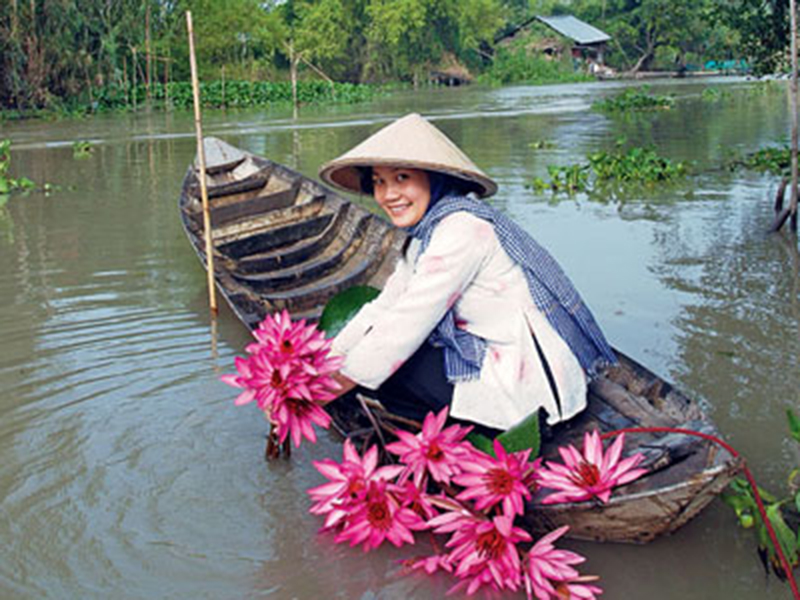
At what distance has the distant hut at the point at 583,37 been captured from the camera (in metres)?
40.2

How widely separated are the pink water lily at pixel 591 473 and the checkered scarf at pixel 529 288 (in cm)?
43

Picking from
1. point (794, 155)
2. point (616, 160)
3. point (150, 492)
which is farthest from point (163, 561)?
point (616, 160)

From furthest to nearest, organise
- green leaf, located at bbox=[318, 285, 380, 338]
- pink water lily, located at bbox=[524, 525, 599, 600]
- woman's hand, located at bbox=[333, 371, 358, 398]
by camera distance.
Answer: green leaf, located at bbox=[318, 285, 380, 338] → woman's hand, located at bbox=[333, 371, 358, 398] → pink water lily, located at bbox=[524, 525, 599, 600]

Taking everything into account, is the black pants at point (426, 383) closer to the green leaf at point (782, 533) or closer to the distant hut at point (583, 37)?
the green leaf at point (782, 533)

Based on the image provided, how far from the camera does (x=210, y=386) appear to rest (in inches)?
151

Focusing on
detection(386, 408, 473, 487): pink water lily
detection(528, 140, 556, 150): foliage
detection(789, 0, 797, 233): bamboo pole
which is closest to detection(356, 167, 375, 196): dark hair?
detection(386, 408, 473, 487): pink water lily

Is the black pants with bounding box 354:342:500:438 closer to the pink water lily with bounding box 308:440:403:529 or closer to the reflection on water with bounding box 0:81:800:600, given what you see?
the pink water lily with bounding box 308:440:403:529

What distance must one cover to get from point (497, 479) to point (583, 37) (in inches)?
1612

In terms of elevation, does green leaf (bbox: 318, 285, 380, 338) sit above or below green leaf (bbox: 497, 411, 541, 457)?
above

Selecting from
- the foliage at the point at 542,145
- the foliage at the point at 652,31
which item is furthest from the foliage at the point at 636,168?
the foliage at the point at 652,31

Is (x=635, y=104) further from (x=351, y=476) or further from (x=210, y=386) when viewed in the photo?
(x=351, y=476)

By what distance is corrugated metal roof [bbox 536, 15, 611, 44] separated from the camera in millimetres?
40062

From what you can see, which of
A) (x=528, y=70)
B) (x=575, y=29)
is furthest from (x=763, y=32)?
(x=575, y=29)

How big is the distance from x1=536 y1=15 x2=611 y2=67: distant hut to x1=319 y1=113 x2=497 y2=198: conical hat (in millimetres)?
39762
